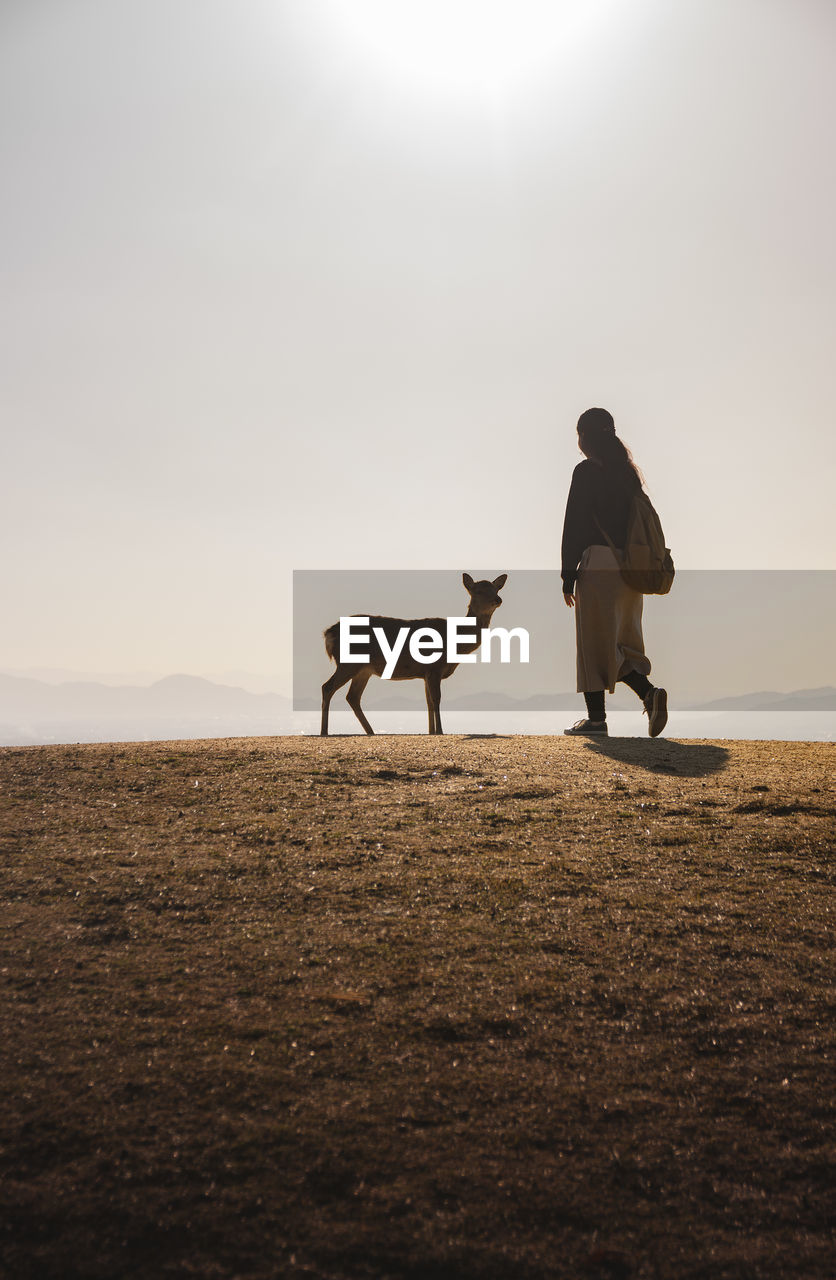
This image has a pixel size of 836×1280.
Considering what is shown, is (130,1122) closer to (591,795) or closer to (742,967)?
(742,967)

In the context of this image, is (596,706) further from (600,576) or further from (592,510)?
(592,510)

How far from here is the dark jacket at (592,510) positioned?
9688 mm

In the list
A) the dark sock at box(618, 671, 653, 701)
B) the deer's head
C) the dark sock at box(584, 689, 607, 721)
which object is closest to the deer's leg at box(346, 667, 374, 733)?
the deer's head

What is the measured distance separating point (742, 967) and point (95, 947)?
103 inches

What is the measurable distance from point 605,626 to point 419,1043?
694cm

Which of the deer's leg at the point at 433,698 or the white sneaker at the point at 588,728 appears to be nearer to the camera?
the white sneaker at the point at 588,728

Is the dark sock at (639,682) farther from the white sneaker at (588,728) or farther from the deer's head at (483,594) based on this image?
the deer's head at (483,594)

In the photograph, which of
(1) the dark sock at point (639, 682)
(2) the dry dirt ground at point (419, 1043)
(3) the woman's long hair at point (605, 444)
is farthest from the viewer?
(3) the woman's long hair at point (605, 444)

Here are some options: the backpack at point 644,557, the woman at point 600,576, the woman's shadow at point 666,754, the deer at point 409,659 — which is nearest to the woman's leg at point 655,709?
the woman at point 600,576

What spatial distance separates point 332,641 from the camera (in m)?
13.2

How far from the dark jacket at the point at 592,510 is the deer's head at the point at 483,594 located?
110 inches

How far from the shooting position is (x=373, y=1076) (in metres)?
2.86

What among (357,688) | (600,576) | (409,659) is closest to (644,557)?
(600,576)

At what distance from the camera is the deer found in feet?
41.4
